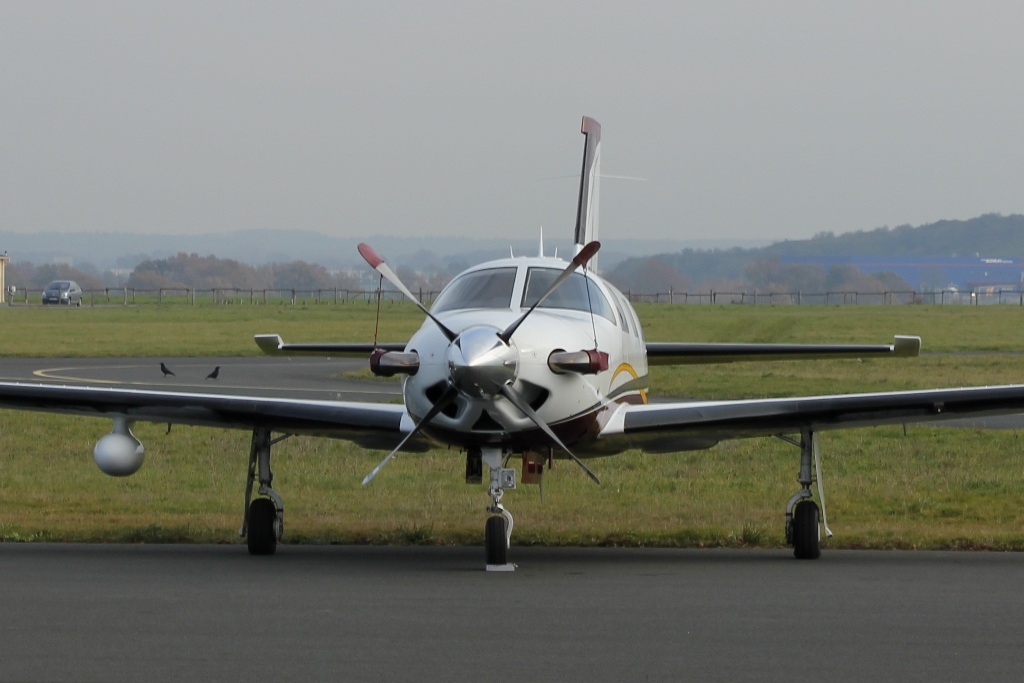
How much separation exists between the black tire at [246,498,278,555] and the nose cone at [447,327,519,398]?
123 inches

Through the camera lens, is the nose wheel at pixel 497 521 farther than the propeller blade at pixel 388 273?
Yes

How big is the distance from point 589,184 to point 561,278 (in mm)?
6770

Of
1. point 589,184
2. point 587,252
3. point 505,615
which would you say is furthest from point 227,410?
point 589,184

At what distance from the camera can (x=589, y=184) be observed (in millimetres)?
18797

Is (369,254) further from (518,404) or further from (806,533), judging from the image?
(806,533)

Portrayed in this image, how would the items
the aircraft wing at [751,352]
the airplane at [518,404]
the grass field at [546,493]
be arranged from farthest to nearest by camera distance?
1. the grass field at [546,493]
2. the aircraft wing at [751,352]
3. the airplane at [518,404]

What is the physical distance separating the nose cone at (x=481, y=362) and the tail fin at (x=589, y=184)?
7139 millimetres

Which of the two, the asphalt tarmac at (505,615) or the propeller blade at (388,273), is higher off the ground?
the propeller blade at (388,273)

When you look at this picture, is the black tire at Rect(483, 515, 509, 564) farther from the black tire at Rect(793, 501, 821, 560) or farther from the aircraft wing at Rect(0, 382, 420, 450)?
the black tire at Rect(793, 501, 821, 560)

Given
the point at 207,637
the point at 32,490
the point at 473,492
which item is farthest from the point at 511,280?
the point at 32,490

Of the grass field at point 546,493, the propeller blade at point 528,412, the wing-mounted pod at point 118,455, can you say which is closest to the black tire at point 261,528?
the wing-mounted pod at point 118,455

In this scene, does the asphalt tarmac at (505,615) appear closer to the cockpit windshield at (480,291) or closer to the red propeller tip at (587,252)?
the cockpit windshield at (480,291)

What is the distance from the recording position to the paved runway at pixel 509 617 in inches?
303

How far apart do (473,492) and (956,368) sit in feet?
81.8
